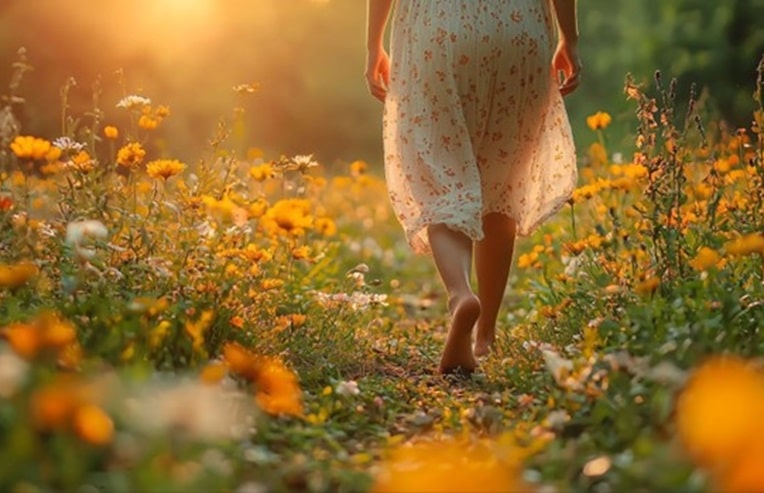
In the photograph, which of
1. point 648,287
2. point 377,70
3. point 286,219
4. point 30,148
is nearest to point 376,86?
point 377,70

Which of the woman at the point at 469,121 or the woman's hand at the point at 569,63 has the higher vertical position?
the woman's hand at the point at 569,63

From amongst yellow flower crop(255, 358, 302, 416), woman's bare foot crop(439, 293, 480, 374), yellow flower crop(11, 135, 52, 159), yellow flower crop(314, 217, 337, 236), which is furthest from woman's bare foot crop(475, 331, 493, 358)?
yellow flower crop(255, 358, 302, 416)

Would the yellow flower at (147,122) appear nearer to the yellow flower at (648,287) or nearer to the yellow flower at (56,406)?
the yellow flower at (648,287)

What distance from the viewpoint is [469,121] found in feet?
13.4

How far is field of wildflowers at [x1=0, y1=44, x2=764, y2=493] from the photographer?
1852 millimetres

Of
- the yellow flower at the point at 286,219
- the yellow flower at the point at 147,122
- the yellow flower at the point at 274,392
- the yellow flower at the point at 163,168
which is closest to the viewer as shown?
the yellow flower at the point at 274,392

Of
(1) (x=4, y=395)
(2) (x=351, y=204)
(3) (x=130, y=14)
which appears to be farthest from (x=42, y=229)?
(3) (x=130, y=14)

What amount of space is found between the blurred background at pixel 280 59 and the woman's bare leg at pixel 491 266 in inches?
86.0

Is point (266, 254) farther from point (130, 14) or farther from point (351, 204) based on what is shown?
point (130, 14)

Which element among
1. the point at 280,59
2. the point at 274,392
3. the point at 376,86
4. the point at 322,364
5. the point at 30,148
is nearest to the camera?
the point at 274,392

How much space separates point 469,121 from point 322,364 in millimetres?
996

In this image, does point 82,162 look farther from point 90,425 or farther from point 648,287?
point 90,425

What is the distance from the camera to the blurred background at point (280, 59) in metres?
11.1

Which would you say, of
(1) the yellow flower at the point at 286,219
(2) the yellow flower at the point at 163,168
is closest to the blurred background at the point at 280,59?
(1) the yellow flower at the point at 286,219
